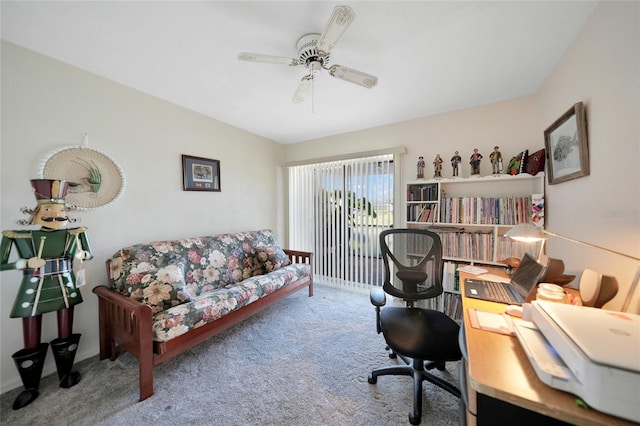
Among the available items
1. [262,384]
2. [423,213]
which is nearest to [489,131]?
[423,213]

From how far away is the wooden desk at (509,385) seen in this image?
56cm

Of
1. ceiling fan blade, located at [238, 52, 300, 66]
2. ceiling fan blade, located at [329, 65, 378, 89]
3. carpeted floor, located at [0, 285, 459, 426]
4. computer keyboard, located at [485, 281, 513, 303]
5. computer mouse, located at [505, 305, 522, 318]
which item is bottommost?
carpeted floor, located at [0, 285, 459, 426]

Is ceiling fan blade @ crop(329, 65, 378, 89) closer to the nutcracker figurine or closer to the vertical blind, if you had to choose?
the vertical blind

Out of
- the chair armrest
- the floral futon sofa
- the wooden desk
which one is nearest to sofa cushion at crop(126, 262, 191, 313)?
the floral futon sofa

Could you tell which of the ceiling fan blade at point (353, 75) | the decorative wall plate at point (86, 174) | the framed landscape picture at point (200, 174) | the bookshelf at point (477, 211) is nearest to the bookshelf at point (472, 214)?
the bookshelf at point (477, 211)

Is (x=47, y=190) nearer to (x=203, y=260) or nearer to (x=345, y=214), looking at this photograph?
(x=203, y=260)

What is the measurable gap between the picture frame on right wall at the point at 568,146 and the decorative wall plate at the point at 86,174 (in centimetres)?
341

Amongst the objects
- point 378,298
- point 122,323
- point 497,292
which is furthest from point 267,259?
point 497,292

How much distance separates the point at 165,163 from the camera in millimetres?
2328

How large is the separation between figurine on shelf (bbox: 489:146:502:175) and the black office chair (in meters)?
1.18

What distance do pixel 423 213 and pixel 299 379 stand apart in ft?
6.72

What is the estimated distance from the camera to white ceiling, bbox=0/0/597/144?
1.26m

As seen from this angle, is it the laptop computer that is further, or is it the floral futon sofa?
the floral futon sofa

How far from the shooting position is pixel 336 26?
3.69 feet
